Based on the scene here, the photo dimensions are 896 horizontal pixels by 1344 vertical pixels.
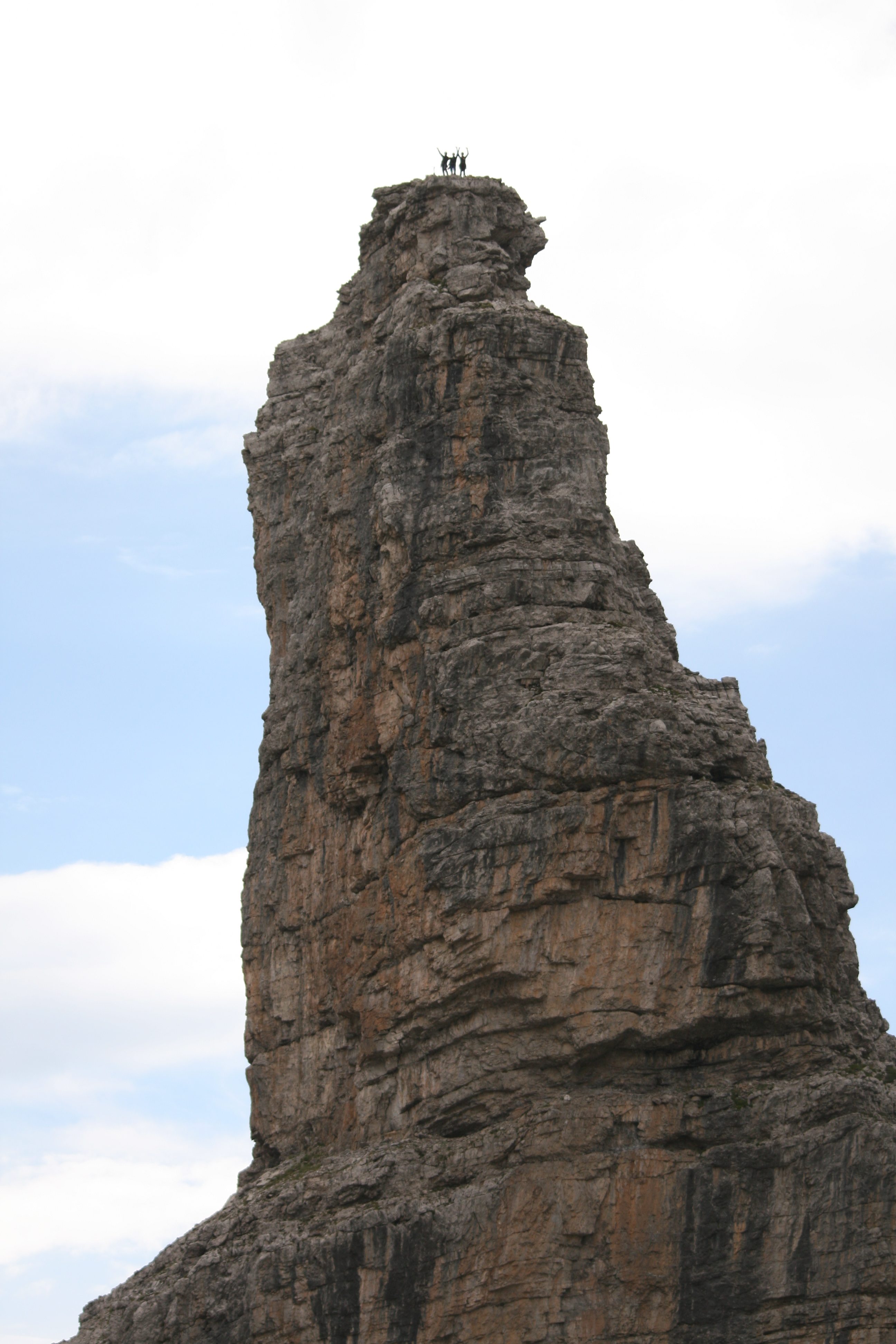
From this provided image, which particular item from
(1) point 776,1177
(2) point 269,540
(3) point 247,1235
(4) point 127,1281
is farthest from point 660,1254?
(2) point 269,540

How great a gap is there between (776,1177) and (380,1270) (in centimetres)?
1150

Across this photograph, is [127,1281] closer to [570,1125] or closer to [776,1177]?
[570,1125]

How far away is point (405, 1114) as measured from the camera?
74.2m

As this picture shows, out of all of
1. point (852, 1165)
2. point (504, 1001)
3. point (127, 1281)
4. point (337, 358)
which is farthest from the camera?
point (337, 358)

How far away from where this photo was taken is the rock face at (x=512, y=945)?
68188 mm

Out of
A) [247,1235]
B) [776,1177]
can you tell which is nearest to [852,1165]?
[776,1177]

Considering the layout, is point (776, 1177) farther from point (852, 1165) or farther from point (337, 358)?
point (337, 358)

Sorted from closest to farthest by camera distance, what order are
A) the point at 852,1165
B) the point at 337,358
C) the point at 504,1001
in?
1. the point at 852,1165
2. the point at 504,1001
3. the point at 337,358

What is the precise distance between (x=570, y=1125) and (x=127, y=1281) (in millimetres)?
17147

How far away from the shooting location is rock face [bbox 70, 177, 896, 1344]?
2685 inches

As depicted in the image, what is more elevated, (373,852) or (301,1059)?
(373,852)

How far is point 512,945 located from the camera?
2847 inches

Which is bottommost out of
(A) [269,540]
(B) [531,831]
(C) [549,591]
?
(B) [531,831]

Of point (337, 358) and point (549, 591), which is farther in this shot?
point (337, 358)
